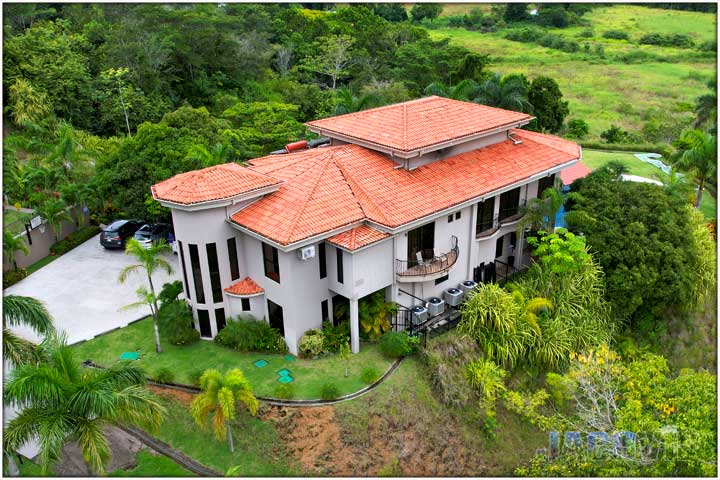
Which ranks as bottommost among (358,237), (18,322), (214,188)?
(18,322)

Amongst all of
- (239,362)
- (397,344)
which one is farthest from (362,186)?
(239,362)

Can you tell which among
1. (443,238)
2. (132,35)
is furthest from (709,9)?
(443,238)

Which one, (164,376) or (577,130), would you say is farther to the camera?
(577,130)

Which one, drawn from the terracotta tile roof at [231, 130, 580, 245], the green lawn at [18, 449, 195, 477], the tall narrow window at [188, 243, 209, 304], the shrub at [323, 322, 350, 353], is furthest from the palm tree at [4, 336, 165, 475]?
the shrub at [323, 322, 350, 353]

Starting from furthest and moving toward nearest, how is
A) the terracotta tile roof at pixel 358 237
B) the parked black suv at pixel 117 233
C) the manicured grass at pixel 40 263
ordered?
the parked black suv at pixel 117 233, the manicured grass at pixel 40 263, the terracotta tile roof at pixel 358 237

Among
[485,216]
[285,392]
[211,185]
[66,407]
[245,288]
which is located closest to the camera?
[66,407]

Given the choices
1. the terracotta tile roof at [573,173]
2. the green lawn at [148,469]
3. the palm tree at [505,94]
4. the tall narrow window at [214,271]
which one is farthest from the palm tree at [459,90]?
the green lawn at [148,469]

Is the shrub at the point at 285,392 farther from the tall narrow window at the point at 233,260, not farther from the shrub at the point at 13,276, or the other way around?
the shrub at the point at 13,276

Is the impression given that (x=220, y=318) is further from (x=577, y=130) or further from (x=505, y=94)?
(x=577, y=130)
